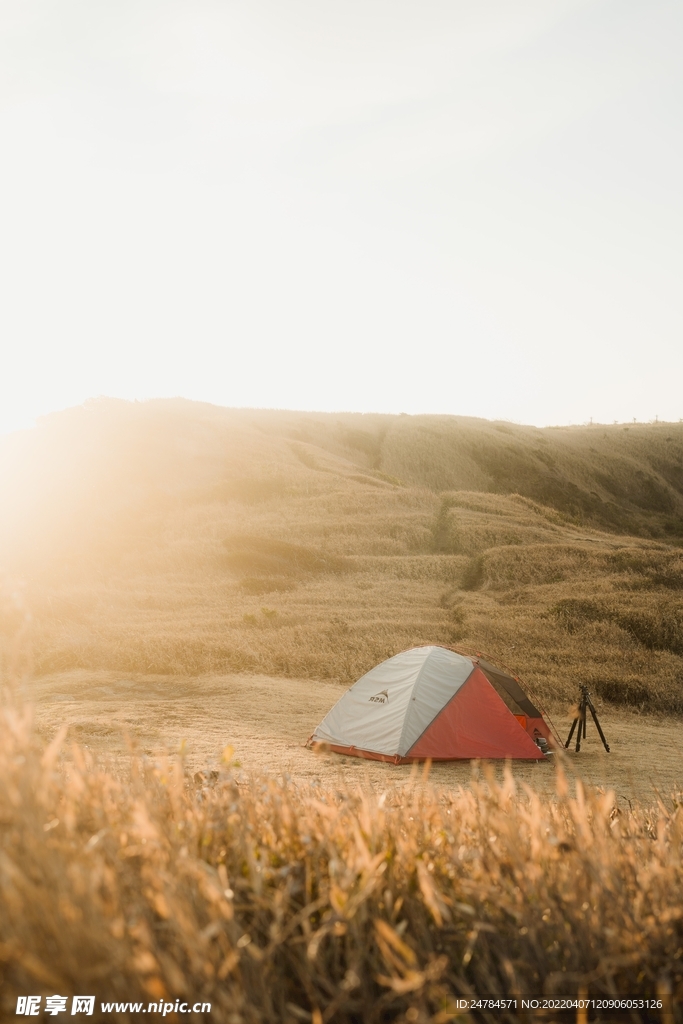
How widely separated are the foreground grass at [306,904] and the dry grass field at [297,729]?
2cm

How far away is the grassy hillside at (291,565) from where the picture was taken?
1953cm

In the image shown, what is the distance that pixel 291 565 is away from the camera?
98.9 ft

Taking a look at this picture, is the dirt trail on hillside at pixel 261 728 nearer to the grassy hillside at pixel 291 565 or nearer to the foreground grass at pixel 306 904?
the grassy hillside at pixel 291 565

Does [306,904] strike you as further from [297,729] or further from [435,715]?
[297,729]

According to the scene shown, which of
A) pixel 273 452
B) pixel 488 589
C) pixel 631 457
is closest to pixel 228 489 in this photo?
pixel 273 452

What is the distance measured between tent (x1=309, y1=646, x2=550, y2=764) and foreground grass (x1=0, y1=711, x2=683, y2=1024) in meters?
9.38

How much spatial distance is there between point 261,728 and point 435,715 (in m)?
3.49

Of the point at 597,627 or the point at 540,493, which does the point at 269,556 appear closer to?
the point at 597,627

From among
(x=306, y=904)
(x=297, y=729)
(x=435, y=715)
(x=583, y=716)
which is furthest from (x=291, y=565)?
(x=306, y=904)

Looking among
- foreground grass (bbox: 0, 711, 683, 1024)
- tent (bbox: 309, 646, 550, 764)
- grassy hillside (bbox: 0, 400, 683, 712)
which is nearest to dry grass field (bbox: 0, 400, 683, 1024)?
foreground grass (bbox: 0, 711, 683, 1024)

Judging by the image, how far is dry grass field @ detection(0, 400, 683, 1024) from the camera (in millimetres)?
2537

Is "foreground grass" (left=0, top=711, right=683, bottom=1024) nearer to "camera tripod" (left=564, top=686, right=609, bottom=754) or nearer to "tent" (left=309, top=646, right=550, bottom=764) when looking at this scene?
"camera tripod" (left=564, top=686, right=609, bottom=754)

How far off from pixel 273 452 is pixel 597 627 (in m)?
35.4

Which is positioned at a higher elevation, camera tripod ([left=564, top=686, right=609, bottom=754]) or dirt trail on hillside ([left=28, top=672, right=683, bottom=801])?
camera tripod ([left=564, top=686, right=609, bottom=754])
